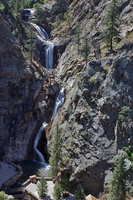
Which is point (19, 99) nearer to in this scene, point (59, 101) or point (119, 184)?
point (59, 101)

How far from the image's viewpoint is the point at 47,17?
72.1m

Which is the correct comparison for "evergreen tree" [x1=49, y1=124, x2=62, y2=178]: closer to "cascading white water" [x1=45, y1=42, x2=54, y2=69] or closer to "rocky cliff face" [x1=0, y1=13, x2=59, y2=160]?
"rocky cliff face" [x1=0, y1=13, x2=59, y2=160]

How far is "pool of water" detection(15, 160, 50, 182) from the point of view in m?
25.9

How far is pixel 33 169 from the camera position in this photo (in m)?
27.4

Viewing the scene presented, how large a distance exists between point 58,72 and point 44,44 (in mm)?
15761

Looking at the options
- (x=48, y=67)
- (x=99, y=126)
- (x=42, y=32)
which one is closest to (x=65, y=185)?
(x=99, y=126)

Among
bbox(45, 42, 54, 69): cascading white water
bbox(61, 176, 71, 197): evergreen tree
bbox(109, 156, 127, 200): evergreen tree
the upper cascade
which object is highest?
the upper cascade

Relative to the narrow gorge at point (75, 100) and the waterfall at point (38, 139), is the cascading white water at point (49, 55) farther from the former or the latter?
the waterfall at point (38, 139)

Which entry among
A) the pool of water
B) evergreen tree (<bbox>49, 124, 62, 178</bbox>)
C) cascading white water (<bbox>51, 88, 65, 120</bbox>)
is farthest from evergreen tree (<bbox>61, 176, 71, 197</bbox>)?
cascading white water (<bbox>51, 88, 65, 120</bbox>)

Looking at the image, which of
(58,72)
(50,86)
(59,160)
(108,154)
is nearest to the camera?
(108,154)

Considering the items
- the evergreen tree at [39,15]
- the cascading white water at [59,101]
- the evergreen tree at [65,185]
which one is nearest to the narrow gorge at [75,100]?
the cascading white water at [59,101]

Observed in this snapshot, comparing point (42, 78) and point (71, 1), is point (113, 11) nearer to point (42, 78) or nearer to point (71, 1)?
point (42, 78)

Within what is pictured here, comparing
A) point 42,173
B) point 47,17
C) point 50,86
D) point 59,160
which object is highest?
point 47,17

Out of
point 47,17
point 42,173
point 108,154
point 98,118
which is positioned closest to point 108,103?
point 98,118
